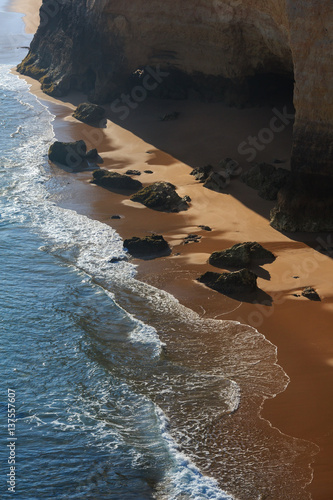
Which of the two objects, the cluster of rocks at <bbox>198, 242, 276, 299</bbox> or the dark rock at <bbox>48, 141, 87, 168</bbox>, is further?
the dark rock at <bbox>48, 141, 87, 168</bbox>

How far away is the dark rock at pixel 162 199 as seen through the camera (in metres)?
15.9

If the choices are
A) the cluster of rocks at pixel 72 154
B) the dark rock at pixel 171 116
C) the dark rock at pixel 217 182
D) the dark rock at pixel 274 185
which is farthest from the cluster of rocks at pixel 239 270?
the dark rock at pixel 171 116

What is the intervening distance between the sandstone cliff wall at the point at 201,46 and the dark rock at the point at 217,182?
2730mm

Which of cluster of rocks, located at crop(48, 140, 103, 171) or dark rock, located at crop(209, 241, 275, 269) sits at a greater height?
dark rock, located at crop(209, 241, 275, 269)

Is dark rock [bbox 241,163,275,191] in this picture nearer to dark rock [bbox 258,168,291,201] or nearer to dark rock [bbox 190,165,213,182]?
dark rock [bbox 258,168,291,201]

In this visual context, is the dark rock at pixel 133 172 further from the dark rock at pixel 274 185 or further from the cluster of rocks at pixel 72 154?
the dark rock at pixel 274 185

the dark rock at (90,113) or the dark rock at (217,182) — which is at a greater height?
the dark rock at (217,182)

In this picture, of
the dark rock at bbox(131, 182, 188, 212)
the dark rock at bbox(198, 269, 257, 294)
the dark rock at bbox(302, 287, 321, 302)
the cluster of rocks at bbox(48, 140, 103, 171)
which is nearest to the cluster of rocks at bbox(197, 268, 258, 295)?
the dark rock at bbox(198, 269, 257, 294)

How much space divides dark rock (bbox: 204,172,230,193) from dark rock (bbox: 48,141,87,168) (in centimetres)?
474

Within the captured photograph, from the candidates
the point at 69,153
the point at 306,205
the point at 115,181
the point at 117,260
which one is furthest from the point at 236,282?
the point at 69,153

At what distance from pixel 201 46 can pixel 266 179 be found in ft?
23.9

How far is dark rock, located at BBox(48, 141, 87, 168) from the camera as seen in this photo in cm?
1977

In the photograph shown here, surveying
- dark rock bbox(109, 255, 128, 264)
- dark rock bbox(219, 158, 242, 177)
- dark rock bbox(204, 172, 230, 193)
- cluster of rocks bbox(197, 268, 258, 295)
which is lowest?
dark rock bbox(109, 255, 128, 264)

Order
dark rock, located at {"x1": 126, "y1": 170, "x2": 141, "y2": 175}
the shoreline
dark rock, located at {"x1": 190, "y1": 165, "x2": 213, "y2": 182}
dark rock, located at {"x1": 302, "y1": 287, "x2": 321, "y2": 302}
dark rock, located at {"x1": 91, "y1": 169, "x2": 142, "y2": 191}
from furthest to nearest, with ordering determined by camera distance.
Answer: dark rock, located at {"x1": 126, "y1": 170, "x2": 141, "y2": 175}
dark rock, located at {"x1": 91, "y1": 169, "x2": 142, "y2": 191}
dark rock, located at {"x1": 190, "y1": 165, "x2": 213, "y2": 182}
dark rock, located at {"x1": 302, "y1": 287, "x2": 321, "y2": 302}
the shoreline
